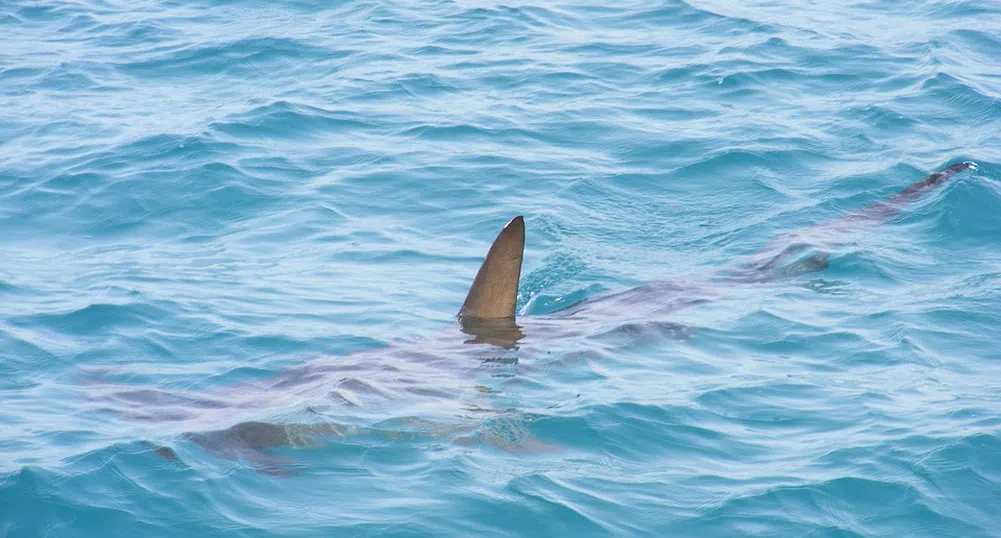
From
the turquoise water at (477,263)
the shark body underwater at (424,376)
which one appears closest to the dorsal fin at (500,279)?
the shark body underwater at (424,376)

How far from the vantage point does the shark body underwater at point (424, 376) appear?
6.36 metres

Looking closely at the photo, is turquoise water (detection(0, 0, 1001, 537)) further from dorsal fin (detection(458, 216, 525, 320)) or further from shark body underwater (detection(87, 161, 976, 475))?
dorsal fin (detection(458, 216, 525, 320))

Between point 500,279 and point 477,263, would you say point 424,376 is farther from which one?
point 477,263

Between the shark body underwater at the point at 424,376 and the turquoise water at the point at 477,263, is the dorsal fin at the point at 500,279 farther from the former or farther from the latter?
the turquoise water at the point at 477,263

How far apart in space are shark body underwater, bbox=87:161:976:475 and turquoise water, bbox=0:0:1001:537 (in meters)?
0.03

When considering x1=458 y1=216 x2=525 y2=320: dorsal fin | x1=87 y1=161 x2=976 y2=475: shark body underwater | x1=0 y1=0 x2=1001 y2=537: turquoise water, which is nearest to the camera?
x1=0 y1=0 x2=1001 y2=537: turquoise water

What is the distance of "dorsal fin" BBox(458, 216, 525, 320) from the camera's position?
7324 mm

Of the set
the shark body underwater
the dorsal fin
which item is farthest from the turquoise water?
the dorsal fin

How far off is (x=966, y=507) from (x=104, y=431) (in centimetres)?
445

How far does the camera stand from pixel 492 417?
258 inches

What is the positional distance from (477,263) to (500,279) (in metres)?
1.70

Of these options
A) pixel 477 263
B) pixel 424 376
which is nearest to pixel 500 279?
pixel 424 376

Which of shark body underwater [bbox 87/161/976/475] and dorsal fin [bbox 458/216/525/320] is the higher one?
dorsal fin [bbox 458/216/525/320]

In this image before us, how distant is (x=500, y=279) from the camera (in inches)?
298
